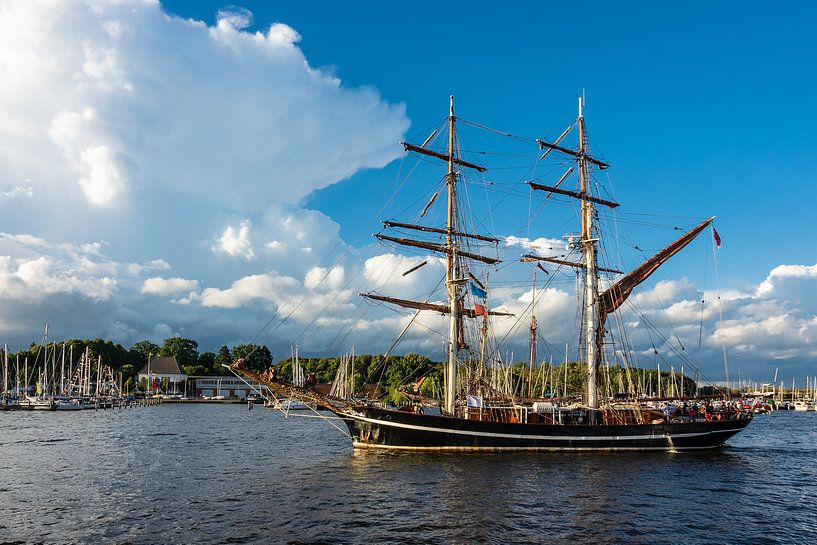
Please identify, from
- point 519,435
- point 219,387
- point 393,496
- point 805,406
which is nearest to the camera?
point 393,496

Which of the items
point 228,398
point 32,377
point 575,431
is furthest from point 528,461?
point 32,377

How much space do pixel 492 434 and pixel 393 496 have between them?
1652 centimetres

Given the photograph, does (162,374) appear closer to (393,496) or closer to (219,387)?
(219,387)

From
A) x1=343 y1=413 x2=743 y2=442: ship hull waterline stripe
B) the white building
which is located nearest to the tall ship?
x1=343 y1=413 x2=743 y2=442: ship hull waterline stripe

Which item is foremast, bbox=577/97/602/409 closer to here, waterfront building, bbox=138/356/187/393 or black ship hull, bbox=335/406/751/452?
black ship hull, bbox=335/406/751/452

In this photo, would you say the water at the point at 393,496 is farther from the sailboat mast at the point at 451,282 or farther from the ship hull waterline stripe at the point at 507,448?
the sailboat mast at the point at 451,282

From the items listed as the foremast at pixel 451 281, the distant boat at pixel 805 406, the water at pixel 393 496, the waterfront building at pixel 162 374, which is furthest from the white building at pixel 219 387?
the distant boat at pixel 805 406

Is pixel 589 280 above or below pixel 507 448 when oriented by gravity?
above

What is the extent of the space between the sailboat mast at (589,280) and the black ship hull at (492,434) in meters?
3.84

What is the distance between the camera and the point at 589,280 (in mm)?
53969

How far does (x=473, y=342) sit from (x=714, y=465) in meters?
21.8

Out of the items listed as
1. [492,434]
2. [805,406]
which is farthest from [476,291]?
[805,406]

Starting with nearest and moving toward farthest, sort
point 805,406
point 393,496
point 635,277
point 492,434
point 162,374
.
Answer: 1. point 393,496
2. point 492,434
3. point 635,277
4. point 805,406
5. point 162,374

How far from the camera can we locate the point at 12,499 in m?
29.0
